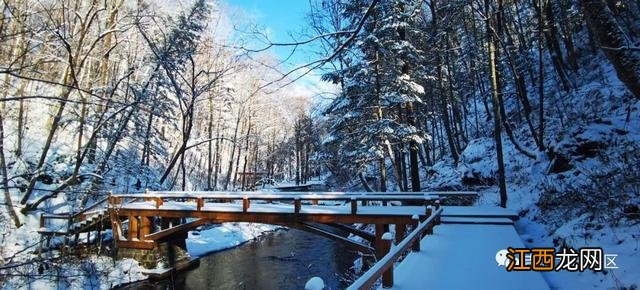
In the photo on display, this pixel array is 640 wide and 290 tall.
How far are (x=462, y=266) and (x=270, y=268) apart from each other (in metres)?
12.0

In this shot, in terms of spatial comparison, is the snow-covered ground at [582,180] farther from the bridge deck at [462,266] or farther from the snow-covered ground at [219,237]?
the snow-covered ground at [219,237]

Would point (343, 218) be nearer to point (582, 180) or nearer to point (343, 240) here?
point (343, 240)

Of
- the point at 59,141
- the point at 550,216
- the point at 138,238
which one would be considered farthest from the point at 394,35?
the point at 59,141

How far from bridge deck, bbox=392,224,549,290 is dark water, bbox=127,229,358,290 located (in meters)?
5.07

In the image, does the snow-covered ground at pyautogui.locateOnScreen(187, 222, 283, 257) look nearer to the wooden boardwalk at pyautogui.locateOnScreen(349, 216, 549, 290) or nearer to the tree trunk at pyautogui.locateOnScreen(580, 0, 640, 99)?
the wooden boardwalk at pyautogui.locateOnScreen(349, 216, 549, 290)

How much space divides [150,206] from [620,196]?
1623 centimetres

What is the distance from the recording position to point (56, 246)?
612 inches

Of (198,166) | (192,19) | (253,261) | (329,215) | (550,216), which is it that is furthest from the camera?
(198,166)

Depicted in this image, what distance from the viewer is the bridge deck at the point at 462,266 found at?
17.5ft

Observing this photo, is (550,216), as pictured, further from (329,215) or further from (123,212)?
(123,212)

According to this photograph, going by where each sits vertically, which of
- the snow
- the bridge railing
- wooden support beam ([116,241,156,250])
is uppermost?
the bridge railing

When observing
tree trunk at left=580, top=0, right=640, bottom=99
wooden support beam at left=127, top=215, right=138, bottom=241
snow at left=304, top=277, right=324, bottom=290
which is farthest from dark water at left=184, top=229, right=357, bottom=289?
snow at left=304, top=277, right=324, bottom=290

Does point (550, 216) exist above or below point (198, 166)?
below

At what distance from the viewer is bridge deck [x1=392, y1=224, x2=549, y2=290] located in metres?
5.34
